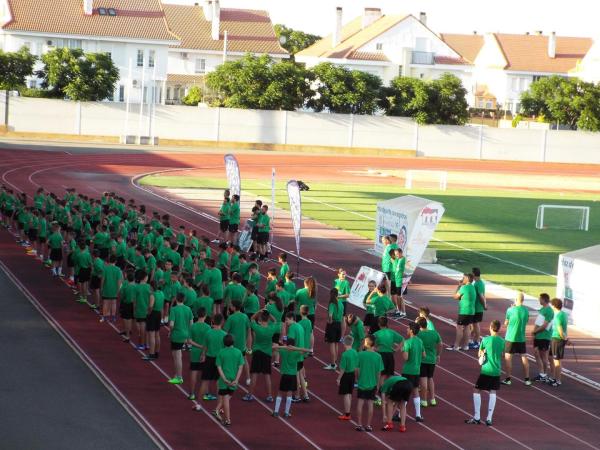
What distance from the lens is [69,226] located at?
26297 mm

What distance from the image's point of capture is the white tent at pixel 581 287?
2162cm

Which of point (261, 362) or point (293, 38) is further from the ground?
point (293, 38)

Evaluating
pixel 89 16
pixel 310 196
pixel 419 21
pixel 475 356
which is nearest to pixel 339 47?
pixel 419 21

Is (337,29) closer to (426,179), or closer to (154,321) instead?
(426,179)

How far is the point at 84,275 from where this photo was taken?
21.8 metres

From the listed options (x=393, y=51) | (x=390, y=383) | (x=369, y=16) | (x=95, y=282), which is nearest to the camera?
(x=390, y=383)

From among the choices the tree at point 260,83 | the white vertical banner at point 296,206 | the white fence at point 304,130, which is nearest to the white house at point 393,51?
the white fence at point 304,130

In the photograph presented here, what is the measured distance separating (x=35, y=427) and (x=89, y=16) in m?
70.7

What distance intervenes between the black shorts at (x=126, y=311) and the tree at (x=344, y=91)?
173ft

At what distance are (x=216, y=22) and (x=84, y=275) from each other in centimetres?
7760

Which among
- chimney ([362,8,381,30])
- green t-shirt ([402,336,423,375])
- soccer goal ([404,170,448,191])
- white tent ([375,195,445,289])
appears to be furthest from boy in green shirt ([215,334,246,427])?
chimney ([362,8,381,30])

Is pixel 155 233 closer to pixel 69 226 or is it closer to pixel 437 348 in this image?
pixel 69 226

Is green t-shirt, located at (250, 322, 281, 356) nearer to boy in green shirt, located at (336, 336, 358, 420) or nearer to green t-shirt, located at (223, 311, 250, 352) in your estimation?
green t-shirt, located at (223, 311, 250, 352)

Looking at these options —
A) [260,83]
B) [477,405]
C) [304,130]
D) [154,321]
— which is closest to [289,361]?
[477,405]
